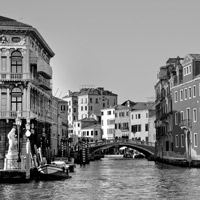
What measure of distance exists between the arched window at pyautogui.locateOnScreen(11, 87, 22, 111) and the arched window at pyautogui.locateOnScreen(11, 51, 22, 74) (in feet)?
4.89

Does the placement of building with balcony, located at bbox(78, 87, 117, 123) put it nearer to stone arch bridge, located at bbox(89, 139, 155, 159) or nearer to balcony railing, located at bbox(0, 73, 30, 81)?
stone arch bridge, located at bbox(89, 139, 155, 159)

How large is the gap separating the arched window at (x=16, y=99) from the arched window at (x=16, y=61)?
149 centimetres

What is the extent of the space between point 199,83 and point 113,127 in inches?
2521

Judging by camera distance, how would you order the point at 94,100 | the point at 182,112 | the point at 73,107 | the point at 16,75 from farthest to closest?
the point at 73,107, the point at 94,100, the point at 182,112, the point at 16,75

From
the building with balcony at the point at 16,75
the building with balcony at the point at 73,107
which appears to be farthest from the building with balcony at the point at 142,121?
the building with balcony at the point at 16,75

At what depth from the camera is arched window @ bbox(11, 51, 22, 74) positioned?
4375 centimetres

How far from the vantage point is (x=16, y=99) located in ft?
143

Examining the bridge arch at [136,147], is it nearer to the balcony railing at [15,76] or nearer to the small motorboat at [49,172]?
the balcony railing at [15,76]

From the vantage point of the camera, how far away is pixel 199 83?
49.5m

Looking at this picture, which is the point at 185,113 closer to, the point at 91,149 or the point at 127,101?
the point at 91,149

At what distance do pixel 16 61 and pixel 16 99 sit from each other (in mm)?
2817

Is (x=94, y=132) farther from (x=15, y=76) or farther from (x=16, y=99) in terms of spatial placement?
(x=15, y=76)

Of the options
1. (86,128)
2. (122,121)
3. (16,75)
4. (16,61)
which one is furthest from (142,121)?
(16,75)

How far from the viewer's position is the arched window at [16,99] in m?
43.4
